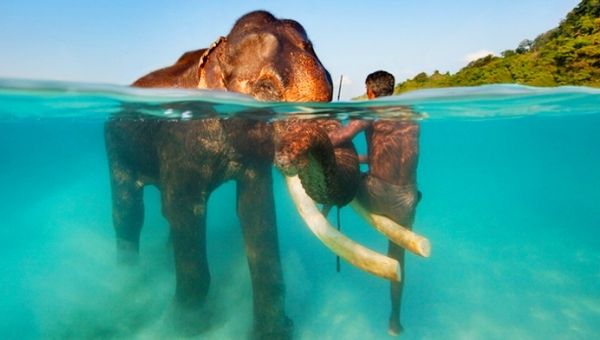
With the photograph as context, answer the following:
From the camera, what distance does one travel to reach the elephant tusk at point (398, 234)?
488 cm

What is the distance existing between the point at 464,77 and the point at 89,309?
Result: 20.0 meters

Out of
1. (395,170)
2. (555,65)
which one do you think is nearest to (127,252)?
(395,170)

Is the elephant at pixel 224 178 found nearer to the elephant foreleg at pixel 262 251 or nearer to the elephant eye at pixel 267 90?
the elephant foreleg at pixel 262 251

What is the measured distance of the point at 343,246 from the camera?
4477 mm

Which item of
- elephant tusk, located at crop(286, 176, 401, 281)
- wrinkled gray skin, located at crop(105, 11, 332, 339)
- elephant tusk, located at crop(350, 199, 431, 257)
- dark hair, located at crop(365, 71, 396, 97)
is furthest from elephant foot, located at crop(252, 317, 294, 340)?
dark hair, located at crop(365, 71, 396, 97)

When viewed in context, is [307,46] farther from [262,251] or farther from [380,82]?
[380,82]

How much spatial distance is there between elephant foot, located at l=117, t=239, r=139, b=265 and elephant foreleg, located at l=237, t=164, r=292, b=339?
11.4 ft

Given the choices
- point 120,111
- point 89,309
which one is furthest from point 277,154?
point 89,309

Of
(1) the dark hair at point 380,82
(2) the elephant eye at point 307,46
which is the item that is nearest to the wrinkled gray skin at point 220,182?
(2) the elephant eye at point 307,46

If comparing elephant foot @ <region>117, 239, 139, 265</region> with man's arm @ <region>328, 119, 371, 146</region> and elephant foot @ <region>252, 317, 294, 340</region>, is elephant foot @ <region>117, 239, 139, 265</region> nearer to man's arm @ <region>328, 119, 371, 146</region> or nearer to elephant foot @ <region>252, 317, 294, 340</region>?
elephant foot @ <region>252, 317, 294, 340</region>

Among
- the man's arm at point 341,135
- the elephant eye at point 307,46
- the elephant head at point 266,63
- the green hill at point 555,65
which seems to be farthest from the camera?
the green hill at point 555,65

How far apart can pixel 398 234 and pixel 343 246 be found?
3.15ft

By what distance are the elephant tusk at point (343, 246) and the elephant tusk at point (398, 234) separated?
1.83ft

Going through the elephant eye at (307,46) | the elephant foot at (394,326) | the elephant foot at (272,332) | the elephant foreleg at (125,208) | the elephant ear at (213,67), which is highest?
the elephant eye at (307,46)
